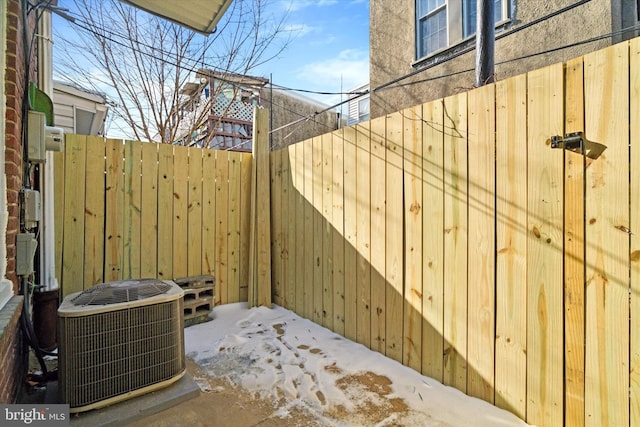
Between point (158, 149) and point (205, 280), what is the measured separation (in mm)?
1436

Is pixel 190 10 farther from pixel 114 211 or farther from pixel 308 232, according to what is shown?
pixel 308 232

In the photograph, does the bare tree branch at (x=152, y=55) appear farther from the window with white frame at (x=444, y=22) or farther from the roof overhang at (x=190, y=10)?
the roof overhang at (x=190, y=10)

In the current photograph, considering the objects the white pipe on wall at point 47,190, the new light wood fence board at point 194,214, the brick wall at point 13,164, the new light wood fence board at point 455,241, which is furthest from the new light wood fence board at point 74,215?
the new light wood fence board at point 455,241

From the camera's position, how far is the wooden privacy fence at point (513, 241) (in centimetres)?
143

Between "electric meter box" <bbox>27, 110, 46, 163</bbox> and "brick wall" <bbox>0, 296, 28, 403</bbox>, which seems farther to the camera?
"electric meter box" <bbox>27, 110, 46, 163</bbox>

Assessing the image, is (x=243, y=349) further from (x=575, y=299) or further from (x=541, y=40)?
(x=541, y=40)

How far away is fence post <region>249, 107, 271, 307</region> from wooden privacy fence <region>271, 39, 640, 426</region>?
1304 millimetres

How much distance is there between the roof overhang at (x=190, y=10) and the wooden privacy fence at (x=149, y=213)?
1.21 metres

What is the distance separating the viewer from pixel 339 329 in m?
2.98

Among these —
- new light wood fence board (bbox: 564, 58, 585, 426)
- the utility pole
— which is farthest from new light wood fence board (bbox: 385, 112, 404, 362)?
new light wood fence board (bbox: 564, 58, 585, 426)

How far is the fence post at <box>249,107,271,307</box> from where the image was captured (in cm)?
378

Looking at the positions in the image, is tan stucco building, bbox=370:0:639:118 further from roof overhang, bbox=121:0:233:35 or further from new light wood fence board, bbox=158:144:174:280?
new light wood fence board, bbox=158:144:174:280

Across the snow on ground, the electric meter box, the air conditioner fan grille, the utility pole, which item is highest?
the utility pole

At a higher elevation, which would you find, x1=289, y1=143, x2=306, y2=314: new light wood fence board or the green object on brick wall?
the green object on brick wall
